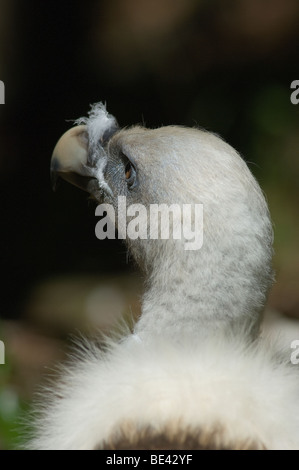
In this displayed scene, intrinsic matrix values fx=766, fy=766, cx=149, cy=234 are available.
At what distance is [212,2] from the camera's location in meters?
3.80

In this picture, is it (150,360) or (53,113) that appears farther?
(53,113)

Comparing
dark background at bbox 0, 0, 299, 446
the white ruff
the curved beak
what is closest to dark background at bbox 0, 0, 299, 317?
dark background at bbox 0, 0, 299, 446

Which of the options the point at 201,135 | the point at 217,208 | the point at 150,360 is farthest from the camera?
the point at 201,135

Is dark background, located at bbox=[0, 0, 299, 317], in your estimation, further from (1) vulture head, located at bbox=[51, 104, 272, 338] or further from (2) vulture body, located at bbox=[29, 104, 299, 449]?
(1) vulture head, located at bbox=[51, 104, 272, 338]

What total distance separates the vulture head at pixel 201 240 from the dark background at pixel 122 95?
1.97 metres

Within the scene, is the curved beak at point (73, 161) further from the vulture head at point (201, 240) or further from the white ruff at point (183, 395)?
the white ruff at point (183, 395)

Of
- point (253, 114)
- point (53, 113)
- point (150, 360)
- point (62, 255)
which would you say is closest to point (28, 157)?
point (53, 113)

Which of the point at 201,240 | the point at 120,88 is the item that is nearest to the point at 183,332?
the point at 201,240

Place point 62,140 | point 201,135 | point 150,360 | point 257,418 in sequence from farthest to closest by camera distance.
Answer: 1. point 62,140
2. point 201,135
3. point 150,360
4. point 257,418

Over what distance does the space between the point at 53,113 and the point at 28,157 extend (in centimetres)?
27

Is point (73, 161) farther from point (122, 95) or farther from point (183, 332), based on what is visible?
point (122, 95)

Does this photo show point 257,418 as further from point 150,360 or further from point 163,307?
point 163,307

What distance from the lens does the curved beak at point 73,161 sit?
80.1 inches

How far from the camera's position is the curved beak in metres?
2.04
